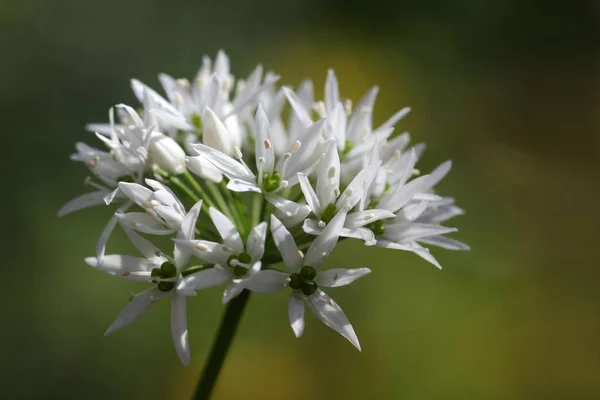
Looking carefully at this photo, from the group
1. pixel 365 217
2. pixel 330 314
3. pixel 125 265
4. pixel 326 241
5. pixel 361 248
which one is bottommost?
pixel 361 248

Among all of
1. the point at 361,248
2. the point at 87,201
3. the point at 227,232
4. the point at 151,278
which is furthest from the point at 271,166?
the point at 361,248

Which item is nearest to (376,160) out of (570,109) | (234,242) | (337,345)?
(234,242)

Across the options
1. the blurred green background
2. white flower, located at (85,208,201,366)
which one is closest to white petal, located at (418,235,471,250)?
white flower, located at (85,208,201,366)

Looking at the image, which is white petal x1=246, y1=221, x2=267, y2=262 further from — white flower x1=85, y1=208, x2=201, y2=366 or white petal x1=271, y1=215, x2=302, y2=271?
white flower x1=85, y1=208, x2=201, y2=366

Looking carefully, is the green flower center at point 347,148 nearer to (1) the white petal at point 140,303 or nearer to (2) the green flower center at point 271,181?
(2) the green flower center at point 271,181

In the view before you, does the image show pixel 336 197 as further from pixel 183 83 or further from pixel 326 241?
pixel 183 83

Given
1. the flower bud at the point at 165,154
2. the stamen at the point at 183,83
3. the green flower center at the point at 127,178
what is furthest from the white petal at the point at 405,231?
the stamen at the point at 183,83
